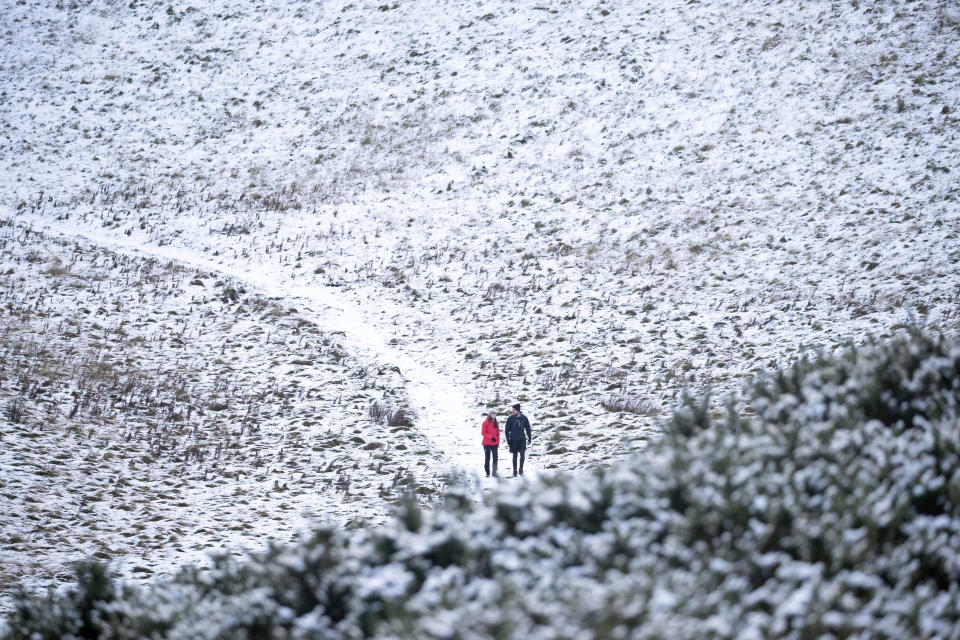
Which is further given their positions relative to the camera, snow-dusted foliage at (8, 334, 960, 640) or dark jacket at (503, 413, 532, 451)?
dark jacket at (503, 413, 532, 451)

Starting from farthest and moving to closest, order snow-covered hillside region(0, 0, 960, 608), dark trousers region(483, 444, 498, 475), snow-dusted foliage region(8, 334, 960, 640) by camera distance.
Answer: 1. snow-covered hillside region(0, 0, 960, 608)
2. dark trousers region(483, 444, 498, 475)
3. snow-dusted foliage region(8, 334, 960, 640)

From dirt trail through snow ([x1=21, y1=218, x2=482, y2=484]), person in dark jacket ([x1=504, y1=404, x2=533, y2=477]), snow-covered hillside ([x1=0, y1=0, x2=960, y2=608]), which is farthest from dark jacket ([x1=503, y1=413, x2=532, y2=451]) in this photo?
dirt trail through snow ([x1=21, y1=218, x2=482, y2=484])

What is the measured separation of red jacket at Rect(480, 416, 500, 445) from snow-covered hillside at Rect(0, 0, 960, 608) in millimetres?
1240

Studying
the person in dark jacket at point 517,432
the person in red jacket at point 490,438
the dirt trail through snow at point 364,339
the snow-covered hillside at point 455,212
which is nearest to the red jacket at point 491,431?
the person in red jacket at point 490,438

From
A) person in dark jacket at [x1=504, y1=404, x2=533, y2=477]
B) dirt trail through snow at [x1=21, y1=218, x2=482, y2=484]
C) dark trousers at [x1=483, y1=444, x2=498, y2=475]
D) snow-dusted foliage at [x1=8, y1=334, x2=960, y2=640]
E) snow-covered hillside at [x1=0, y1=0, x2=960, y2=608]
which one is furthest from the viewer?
snow-covered hillside at [x1=0, y1=0, x2=960, y2=608]

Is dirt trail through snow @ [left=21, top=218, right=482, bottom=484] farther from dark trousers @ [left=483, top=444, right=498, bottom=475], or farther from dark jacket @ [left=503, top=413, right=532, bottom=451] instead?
dark jacket @ [left=503, top=413, right=532, bottom=451]

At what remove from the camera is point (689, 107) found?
28.0m

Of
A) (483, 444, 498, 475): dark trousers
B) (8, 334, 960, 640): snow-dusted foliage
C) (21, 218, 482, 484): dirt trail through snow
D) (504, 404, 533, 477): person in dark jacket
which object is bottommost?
(8, 334, 960, 640): snow-dusted foliage

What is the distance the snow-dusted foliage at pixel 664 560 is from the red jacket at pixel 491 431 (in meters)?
8.03

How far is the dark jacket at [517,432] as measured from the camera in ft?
47.1

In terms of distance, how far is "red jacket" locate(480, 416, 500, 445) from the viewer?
47.1 feet

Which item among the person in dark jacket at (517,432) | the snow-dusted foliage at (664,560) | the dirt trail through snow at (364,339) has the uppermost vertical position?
→ the dirt trail through snow at (364,339)

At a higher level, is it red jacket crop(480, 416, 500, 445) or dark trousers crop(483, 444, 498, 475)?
red jacket crop(480, 416, 500, 445)

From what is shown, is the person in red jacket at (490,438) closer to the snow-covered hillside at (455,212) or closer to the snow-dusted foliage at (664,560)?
the snow-covered hillside at (455,212)
